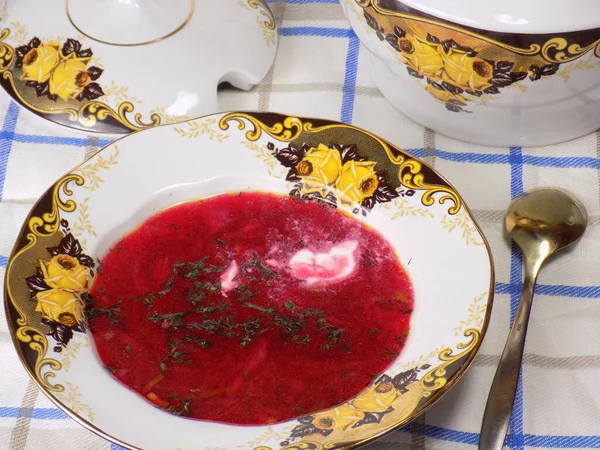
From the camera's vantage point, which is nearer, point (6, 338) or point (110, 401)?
point (110, 401)

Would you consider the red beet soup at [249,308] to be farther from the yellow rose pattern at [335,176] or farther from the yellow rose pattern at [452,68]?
the yellow rose pattern at [452,68]

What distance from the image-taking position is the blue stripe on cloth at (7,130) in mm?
1093

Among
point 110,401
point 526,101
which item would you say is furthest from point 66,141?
point 526,101

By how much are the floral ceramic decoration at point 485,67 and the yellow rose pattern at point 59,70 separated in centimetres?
34

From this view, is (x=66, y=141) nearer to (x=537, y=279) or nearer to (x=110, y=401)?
(x=110, y=401)

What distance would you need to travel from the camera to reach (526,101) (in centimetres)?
95

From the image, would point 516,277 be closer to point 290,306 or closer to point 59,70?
point 290,306

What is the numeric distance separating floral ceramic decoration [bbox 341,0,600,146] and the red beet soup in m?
0.19

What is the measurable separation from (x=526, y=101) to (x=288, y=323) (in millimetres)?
366

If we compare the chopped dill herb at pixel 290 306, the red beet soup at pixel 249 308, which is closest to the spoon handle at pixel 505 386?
the red beet soup at pixel 249 308

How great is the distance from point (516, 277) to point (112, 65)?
0.56m

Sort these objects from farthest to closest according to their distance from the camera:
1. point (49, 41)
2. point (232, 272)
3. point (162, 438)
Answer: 1. point (49, 41)
2. point (232, 272)
3. point (162, 438)

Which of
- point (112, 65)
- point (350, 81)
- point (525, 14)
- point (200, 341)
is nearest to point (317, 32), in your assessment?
point (350, 81)

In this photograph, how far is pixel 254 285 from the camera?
0.92m
